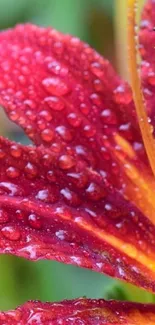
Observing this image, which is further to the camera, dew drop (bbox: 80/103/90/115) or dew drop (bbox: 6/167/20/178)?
dew drop (bbox: 80/103/90/115)

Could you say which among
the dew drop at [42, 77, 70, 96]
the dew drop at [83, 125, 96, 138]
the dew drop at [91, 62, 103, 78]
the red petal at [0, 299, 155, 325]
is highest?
the dew drop at [91, 62, 103, 78]

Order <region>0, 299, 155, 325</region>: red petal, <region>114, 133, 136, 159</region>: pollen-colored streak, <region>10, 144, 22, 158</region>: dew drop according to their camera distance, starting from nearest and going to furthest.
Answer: <region>0, 299, 155, 325</region>: red petal
<region>10, 144, 22, 158</region>: dew drop
<region>114, 133, 136, 159</region>: pollen-colored streak

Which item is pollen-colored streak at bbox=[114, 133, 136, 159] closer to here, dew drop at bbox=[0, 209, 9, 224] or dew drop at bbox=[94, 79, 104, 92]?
dew drop at bbox=[94, 79, 104, 92]

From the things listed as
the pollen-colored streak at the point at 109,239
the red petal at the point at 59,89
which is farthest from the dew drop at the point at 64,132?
the pollen-colored streak at the point at 109,239

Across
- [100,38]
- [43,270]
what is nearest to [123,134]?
[43,270]

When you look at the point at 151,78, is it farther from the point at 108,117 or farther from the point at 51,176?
the point at 51,176

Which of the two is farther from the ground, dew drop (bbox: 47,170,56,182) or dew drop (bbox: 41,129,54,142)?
dew drop (bbox: 41,129,54,142)

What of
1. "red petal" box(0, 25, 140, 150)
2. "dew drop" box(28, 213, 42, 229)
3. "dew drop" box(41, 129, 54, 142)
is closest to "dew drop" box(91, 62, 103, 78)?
"red petal" box(0, 25, 140, 150)

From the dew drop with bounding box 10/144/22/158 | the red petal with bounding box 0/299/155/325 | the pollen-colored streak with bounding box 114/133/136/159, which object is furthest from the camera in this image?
the pollen-colored streak with bounding box 114/133/136/159
